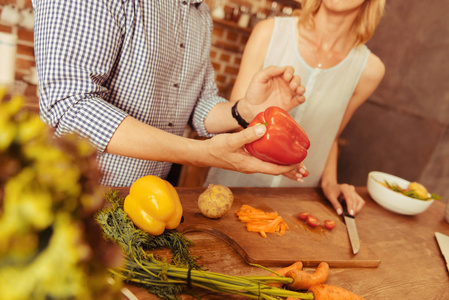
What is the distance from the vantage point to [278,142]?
44.4 inches

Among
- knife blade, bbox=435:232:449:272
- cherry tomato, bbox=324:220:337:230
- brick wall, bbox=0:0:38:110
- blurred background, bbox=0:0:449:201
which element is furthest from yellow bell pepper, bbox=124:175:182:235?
brick wall, bbox=0:0:38:110

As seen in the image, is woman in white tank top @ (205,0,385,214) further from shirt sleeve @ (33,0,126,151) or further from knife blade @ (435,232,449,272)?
shirt sleeve @ (33,0,126,151)

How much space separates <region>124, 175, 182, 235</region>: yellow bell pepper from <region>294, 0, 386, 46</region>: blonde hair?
4.63ft

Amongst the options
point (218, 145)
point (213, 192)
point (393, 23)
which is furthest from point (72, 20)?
point (393, 23)

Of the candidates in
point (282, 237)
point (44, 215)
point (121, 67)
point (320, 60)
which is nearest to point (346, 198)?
point (282, 237)

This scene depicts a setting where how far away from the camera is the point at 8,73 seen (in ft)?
7.86

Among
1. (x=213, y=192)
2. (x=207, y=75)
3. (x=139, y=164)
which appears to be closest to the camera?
(x=213, y=192)

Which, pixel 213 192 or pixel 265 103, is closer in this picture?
pixel 213 192

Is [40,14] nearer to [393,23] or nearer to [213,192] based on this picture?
[213,192]

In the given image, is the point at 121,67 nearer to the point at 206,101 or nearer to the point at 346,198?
the point at 206,101

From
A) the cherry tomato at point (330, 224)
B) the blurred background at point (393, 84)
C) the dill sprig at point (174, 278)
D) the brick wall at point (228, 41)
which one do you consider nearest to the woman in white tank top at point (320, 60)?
the cherry tomato at point (330, 224)

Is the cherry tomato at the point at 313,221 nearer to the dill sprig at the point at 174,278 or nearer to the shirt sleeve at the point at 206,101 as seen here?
the dill sprig at the point at 174,278

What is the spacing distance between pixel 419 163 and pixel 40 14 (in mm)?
3282

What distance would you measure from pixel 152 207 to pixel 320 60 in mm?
1477
